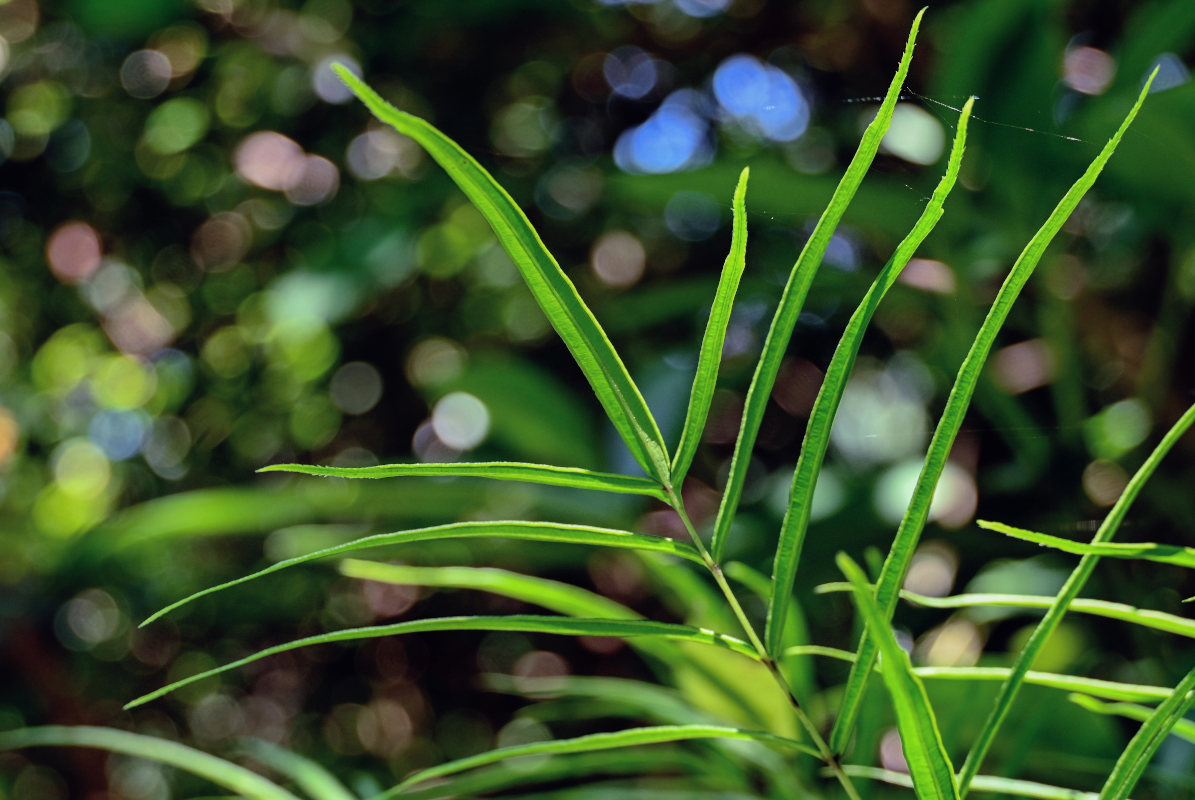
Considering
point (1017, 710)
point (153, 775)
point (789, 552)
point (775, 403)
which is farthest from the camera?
point (153, 775)

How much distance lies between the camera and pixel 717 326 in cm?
18

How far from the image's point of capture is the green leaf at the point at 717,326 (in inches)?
6.9

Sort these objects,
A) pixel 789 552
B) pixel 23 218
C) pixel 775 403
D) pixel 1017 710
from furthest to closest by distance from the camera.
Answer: pixel 23 218
pixel 775 403
pixel 1017 710
pixel 789 552

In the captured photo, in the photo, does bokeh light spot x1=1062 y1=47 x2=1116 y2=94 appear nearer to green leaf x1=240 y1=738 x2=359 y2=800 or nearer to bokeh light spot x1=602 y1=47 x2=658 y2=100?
bokeh light spot x1=602 y1=47 x2=658 y2=100

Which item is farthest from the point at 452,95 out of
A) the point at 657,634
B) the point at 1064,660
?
the point at 657,634

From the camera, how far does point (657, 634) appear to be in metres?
0.20

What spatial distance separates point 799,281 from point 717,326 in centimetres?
2

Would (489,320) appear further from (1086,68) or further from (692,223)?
(1086,68)

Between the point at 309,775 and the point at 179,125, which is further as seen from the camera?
the point at 179,125

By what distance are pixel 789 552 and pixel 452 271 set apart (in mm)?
966

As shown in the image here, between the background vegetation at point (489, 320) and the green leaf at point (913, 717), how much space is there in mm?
187

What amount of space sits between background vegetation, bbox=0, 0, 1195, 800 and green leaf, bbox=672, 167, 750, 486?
23 centimetres

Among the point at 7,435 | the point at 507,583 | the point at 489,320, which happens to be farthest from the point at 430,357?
the point at 507,583

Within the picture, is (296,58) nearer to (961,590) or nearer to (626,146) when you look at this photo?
(626,146)
